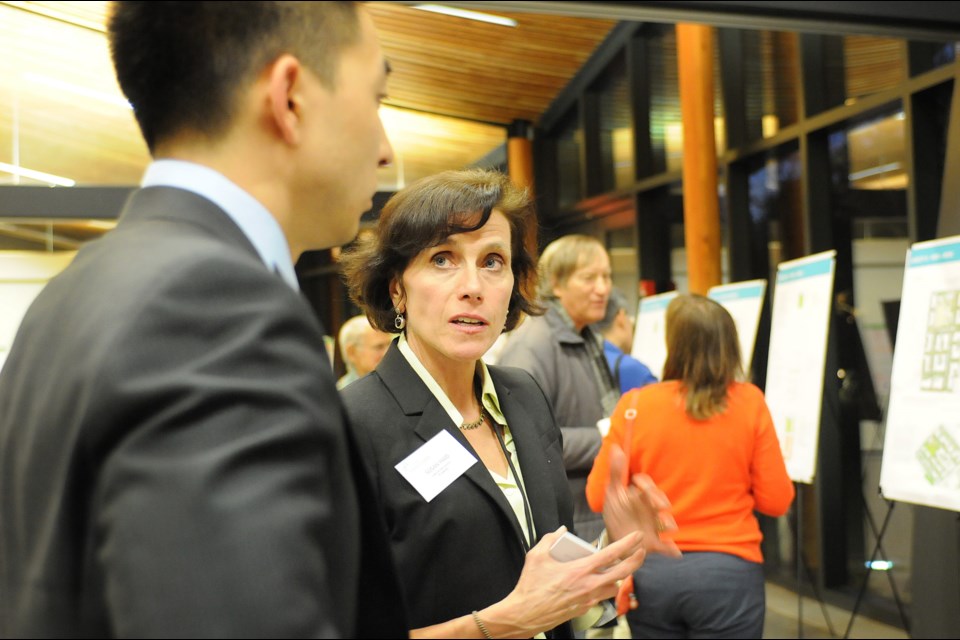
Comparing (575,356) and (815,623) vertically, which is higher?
(575,356)

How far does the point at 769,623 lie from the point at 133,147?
6.20 m

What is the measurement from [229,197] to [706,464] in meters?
2.45

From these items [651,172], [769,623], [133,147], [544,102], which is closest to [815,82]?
[651,172]

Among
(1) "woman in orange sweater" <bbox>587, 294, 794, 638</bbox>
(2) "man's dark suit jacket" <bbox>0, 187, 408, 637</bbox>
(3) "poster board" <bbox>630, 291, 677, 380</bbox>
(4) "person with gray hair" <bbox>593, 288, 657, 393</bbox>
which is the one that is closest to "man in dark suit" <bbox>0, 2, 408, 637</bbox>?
(2) "man's dark suit jacket" <bbox>0, 187, 408, 637</bbox>

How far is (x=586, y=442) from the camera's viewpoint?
3.15 metres

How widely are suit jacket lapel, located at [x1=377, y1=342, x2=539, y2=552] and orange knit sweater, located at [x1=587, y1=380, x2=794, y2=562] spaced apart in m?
1.37

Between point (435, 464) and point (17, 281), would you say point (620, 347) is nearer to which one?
point (435, 464)

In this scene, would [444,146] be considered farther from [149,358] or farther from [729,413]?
[149,358]

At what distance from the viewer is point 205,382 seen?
632 millimetres

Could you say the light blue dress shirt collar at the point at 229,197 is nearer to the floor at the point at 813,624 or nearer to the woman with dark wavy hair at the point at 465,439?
the woman with dark wavy hair at the point at 465,439

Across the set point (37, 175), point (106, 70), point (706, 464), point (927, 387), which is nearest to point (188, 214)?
point (706, 464)

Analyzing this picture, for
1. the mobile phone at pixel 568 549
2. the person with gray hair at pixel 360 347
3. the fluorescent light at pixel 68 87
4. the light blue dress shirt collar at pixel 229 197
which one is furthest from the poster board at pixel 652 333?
the light blue dress shirt collar at pixel 229 197

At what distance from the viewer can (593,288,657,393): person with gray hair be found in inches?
141

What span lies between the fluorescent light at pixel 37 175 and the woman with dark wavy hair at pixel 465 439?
662 cm
